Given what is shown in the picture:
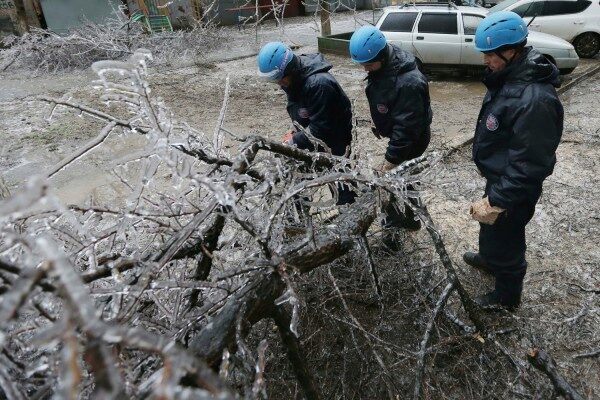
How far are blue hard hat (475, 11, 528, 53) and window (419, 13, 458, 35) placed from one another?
6.39 meters

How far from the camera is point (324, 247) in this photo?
2027mm

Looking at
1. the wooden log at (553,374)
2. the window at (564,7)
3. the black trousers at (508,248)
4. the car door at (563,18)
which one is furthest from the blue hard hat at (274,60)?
the window at (564,7)

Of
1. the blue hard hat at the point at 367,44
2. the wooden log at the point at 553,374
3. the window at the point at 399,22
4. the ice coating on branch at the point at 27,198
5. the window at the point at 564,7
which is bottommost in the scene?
the wooden log at the point at 553,374

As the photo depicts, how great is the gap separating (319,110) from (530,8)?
8165 millimetres

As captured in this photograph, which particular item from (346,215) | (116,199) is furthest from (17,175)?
(346,215)

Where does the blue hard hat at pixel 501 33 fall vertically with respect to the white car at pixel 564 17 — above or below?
above

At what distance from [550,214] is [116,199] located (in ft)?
15.8

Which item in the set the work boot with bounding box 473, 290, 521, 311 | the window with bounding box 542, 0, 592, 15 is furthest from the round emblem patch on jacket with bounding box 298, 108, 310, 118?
the window with bounding box 542, 0, 592, 15

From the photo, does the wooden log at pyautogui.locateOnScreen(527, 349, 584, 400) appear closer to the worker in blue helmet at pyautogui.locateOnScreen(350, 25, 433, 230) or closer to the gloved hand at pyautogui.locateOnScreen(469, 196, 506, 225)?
the gloved hand at pyautogui.locateOnScreen(469, 196, 506, 225)

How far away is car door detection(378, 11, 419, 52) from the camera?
856 cm

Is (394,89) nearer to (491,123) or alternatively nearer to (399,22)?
(491,123)

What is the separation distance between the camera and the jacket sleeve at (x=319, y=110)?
11.3ft

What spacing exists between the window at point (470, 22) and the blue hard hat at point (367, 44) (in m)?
6.00

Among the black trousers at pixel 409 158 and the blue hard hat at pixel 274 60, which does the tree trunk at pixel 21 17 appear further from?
the black trousers at pixel 409 158
